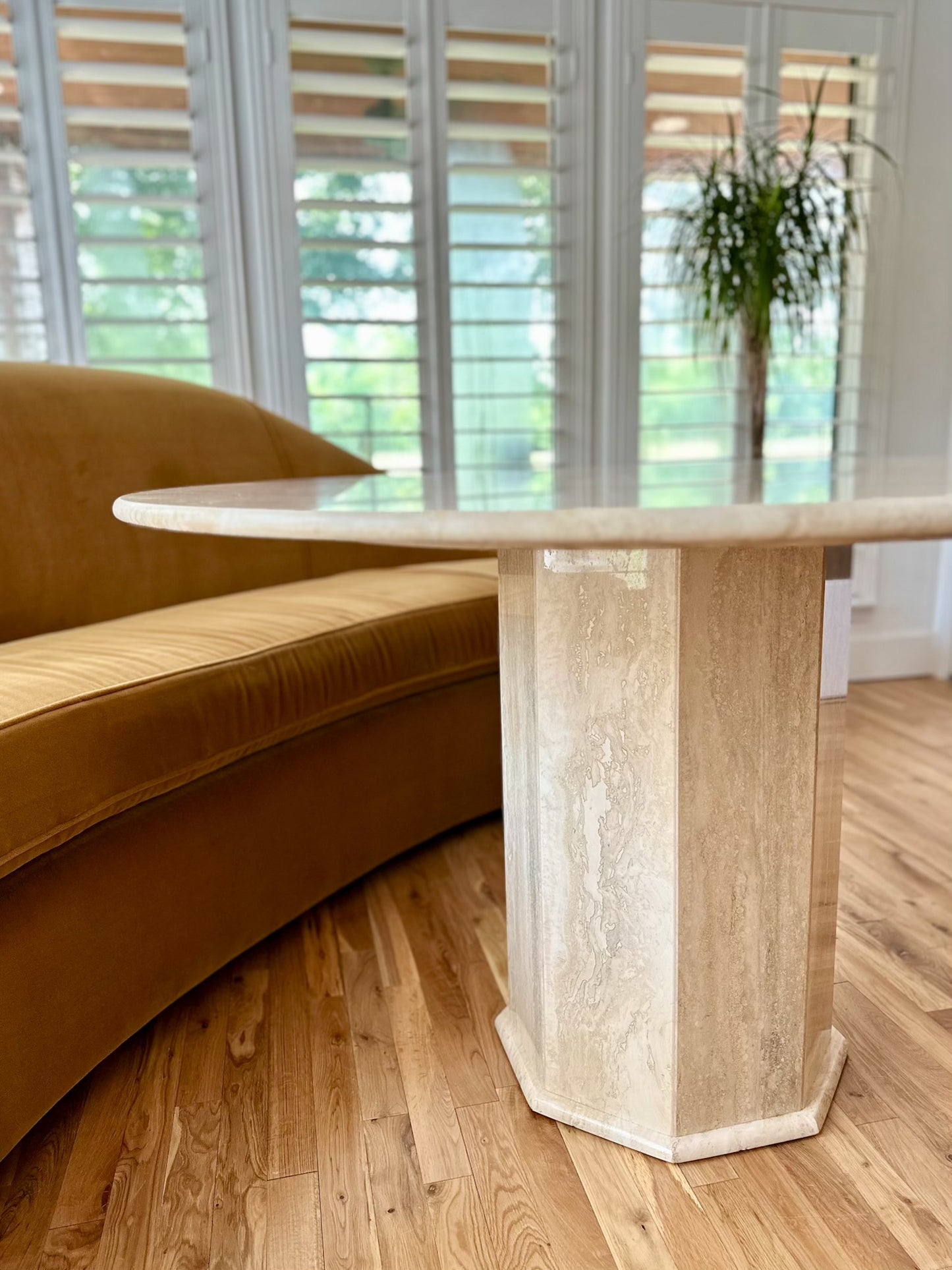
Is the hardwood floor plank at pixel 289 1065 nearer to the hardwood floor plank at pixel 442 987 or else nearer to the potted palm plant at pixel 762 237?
the hardwood floor plank at pixel 442 987

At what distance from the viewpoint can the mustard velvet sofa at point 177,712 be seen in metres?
1.00

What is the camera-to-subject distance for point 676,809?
35.4 inches

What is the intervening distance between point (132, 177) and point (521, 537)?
82.0 inches

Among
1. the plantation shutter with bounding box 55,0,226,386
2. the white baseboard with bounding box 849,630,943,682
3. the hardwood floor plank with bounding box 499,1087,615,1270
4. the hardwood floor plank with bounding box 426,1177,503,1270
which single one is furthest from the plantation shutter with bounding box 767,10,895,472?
the hardwood floor plank with bounding box 426,1177,503,1270

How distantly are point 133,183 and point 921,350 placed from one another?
217cm

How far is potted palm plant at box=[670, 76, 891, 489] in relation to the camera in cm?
229

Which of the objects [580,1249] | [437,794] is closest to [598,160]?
[437,794]

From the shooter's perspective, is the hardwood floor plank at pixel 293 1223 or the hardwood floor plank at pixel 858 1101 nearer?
the hardwood floor plank at pixel 293 1223

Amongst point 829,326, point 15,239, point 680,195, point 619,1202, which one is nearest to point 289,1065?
point 619,1202

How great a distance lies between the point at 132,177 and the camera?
222cm

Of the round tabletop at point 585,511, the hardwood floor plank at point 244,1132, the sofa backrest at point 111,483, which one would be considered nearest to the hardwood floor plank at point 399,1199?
the hardwood floor plank at point 244,1132

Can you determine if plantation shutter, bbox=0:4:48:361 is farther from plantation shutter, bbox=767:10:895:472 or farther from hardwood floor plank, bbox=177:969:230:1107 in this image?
plantation shutter, bbox=767:10:895:472

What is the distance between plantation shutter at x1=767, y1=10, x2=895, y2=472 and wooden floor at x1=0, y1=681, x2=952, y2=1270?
1.69m

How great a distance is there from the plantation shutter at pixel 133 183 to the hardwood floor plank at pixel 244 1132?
1594 millimetres
